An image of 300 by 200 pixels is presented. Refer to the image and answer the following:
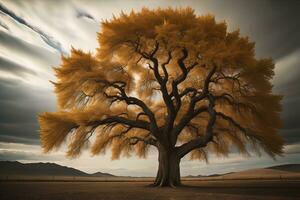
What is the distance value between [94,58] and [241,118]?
11198 mm

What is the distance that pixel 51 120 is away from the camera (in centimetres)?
1950

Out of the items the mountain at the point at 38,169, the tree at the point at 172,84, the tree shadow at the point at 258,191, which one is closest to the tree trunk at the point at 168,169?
the tree at the point at 172,84

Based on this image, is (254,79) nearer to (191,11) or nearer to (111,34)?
(191,11)

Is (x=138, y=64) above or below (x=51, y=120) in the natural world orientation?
above

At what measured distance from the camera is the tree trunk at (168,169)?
67.1ft

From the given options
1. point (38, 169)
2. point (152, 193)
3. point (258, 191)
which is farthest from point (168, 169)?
point (38, 169)

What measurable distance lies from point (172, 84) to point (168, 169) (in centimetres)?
592

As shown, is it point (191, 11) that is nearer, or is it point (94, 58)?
point (191, 11)

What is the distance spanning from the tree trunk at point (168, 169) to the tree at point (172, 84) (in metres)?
0.07

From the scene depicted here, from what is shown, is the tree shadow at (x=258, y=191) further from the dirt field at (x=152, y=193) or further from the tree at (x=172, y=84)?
the tree at (x=172, y=84)

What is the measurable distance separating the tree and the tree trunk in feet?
0.22

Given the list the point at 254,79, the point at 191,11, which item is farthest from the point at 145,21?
the point at 254,79

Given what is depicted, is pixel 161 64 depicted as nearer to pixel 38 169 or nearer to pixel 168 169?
pixel 168 169

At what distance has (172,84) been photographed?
2106cm
